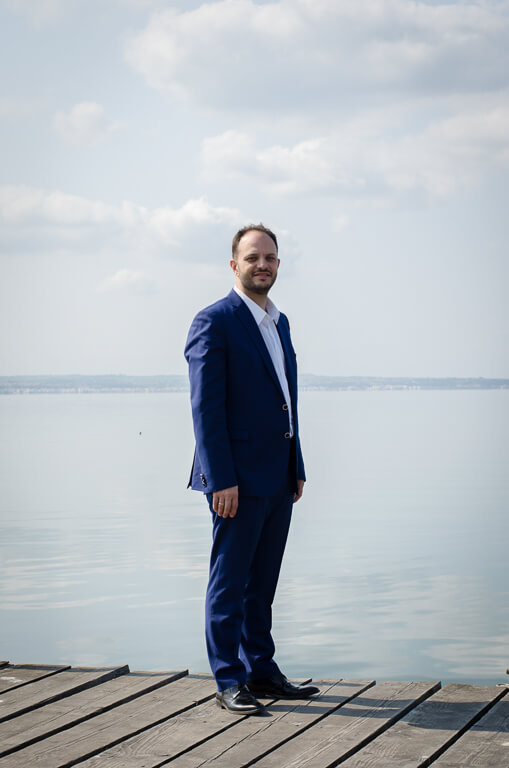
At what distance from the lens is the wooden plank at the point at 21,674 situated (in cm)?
411

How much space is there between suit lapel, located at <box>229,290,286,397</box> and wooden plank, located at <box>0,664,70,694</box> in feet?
5.02

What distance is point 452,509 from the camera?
47.2 feet

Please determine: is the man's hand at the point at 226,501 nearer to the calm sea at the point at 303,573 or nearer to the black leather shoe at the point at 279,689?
the black leather shoe at the point at 279,689

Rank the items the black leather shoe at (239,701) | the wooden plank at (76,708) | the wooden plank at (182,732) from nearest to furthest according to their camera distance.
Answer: the wooden plank at (182,732) < the wooden plank at (76,708) < the black leather shoe at (239,701)

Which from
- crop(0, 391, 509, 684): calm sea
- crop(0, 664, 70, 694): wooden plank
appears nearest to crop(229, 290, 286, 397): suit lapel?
crop(0, 664, 70, 694): wooden plank

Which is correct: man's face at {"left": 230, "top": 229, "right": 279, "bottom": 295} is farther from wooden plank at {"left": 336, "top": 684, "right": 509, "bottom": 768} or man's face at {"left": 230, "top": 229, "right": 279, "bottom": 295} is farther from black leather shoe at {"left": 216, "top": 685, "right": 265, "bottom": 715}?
wooden plank at {"left": 336, "top": 684, "right": 509, "bottom": 768}

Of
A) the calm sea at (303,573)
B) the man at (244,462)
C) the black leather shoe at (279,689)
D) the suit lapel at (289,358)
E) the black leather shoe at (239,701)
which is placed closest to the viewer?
the black leather shoe at (239,701)

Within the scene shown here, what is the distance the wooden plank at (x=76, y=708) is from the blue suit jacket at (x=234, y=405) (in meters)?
0.83

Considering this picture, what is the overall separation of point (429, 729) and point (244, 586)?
838 mm

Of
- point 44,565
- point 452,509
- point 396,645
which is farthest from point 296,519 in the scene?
point 396,645

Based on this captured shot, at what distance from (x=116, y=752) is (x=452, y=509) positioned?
11.6 m

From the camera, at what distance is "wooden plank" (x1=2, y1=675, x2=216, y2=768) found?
127 inches

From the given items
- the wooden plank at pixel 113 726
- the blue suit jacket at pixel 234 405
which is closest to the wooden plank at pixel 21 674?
the wooden plank at pixel 113 726

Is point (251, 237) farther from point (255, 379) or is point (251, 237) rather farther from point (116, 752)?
point (116, 752)
